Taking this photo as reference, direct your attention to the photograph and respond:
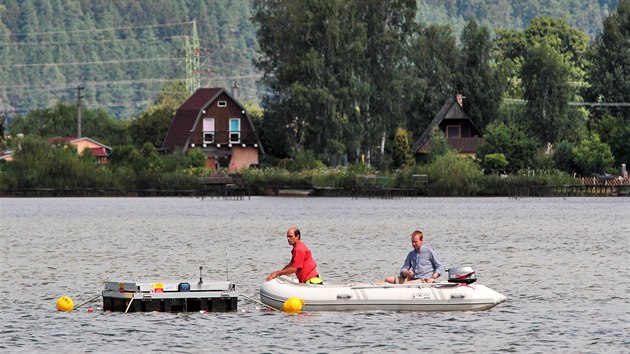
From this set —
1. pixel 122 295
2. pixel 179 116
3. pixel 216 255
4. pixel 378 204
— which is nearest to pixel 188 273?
pixel 216 255

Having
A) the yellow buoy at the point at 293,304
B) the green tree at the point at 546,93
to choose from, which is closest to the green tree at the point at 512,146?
the green tree at the point at 546,93

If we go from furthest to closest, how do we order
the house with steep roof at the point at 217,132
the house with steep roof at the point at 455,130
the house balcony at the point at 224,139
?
the house with steep roof at the point at 217,132
the house balcony at the point at 224,139
the house with steep roof at the point at 455,130

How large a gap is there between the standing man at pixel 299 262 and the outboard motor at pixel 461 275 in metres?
3.10

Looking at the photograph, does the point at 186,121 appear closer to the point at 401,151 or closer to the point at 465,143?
the point at 465,143

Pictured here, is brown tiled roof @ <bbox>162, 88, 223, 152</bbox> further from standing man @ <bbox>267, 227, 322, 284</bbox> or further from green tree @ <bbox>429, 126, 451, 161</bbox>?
standing man @ <bbox>267, 227, 322, 284</bbox>

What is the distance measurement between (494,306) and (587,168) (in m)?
78.5

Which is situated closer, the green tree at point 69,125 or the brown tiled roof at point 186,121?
the brown tiled roof at point 186,121

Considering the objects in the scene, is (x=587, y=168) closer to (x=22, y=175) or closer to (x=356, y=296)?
(x=22, y=175)

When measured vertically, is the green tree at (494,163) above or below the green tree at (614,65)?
below

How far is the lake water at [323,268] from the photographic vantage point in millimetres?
30656

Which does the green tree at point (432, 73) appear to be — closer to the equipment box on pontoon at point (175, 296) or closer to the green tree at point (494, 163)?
the green tree at point (494, 163)

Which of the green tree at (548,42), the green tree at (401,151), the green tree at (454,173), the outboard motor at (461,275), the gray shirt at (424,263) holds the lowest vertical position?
the outboard motor at (461,275)

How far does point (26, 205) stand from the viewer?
110m

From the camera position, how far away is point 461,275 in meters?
33.2
